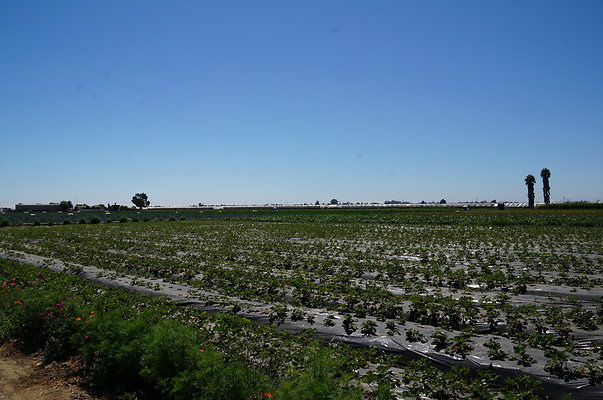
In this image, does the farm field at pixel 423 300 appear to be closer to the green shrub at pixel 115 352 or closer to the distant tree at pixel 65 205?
the green shrub at pixel 115 352

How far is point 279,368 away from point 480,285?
9.19m

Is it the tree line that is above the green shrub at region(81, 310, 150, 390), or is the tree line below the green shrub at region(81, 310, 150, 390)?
above

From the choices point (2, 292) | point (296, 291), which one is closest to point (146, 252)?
point (2, 292)

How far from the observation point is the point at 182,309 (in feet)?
32.7

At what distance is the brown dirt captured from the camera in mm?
6316

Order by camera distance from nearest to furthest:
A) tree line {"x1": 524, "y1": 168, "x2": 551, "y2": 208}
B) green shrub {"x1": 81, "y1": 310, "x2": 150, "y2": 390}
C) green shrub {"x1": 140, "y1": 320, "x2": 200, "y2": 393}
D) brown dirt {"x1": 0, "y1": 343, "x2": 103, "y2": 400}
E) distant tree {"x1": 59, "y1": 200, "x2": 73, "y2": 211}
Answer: green shrub {"x1": 140, "y1": 320, "x2": 200, "y2": 393}, green shrub {"x1": 81, "y1": 310, "x2": 150, "y2": 390}, brown dirt {"x1": 0, "y1": 343, "x2": 103, "y2": 400}, tree line {"x1": 524, "y1": 168, "x2": 551, "y2": 208}, distant tree {"x1": 59, "y1": 200, "x2": 73, "y2": 211}

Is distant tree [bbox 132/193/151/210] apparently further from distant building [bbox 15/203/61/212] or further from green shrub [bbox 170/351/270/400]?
green shrub [bbox 170/351/270/400]

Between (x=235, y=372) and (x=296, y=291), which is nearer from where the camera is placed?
(x=235, y=372)

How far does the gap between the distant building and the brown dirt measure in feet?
539

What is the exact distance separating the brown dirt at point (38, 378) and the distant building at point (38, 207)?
164300mm

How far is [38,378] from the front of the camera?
6.98 meters

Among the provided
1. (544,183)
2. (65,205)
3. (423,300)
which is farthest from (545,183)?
(65,205)

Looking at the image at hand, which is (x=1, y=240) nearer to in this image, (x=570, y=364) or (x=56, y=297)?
(x=56, y=297)

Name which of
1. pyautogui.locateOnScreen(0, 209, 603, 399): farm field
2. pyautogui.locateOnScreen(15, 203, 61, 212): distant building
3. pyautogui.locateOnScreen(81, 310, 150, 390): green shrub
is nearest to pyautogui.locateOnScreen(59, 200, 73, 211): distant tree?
pyautogui.locateOnScreen(15, 203, 61, 212): distant building
